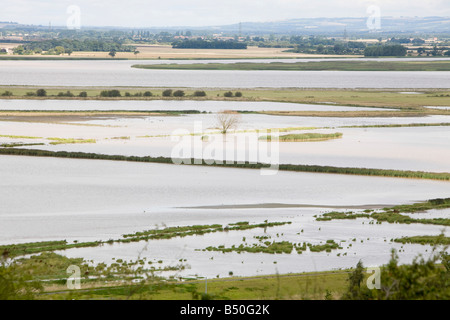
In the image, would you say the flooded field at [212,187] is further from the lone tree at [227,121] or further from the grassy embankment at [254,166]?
the lone tree at [227,121]

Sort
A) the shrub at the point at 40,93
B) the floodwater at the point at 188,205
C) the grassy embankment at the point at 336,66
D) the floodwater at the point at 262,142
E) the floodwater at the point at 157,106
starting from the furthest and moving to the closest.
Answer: the grassy embankment at the point at 336,66 → the shrub at the point at 40,93 → the floodwater at the point at 157,106 → the floodwater at the point at 262,142 → the floodwater at the point at 188,205

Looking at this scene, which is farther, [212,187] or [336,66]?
[336,66]

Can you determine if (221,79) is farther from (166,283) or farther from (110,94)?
(166,283)

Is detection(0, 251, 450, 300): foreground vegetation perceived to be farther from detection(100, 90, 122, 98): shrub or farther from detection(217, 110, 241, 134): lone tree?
detection(100, 90, 122, 98): shrub

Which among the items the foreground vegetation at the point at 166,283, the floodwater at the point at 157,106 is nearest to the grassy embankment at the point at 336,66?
the floodwater at the point at 157,106

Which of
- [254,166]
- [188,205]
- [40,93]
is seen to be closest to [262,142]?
[254,166]

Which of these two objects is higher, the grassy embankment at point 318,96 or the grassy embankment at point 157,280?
the grassy embankment at point 318,96

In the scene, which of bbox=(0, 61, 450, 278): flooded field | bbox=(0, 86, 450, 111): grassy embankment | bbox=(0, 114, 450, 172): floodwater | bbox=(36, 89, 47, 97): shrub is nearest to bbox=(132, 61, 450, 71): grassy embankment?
bbox=(0, 86, 450, 111): grassy embankment
